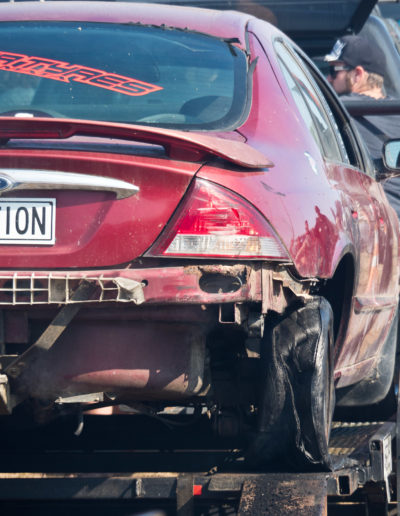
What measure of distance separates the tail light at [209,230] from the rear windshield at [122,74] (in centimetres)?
53

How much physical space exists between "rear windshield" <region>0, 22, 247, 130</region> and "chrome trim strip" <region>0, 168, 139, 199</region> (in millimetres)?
585

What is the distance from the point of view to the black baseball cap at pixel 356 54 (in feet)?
29.2

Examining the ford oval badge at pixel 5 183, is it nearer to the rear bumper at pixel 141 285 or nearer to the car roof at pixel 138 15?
the rear bumper at pixel 141 285

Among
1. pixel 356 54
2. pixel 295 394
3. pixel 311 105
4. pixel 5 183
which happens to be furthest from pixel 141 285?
pixel 356 54

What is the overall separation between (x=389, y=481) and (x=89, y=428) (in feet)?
4.58

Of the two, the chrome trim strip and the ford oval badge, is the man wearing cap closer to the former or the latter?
the chrome trim strip

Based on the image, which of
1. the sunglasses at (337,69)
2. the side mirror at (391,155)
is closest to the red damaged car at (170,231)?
the side mirror at (391,155)

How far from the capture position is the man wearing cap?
323 inches

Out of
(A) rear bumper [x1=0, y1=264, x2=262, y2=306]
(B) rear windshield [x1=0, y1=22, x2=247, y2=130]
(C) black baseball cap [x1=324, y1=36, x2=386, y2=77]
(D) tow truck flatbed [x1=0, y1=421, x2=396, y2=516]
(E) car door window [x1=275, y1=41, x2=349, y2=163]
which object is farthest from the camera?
(C) black baseball cap [x1=324, y1=36, x2=386, y2=77]

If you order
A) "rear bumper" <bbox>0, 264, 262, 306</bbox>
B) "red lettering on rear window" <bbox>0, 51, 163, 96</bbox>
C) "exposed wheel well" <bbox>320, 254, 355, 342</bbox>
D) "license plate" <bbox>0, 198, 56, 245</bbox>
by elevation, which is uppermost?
"red lettering on rear window" <bbox>0, 51, 163, 96</bbox>

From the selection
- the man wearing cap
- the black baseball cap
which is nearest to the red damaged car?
the man wearing cap

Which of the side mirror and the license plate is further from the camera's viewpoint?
the side mirror

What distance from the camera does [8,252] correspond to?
10.1ft

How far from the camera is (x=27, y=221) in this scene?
307 cm
